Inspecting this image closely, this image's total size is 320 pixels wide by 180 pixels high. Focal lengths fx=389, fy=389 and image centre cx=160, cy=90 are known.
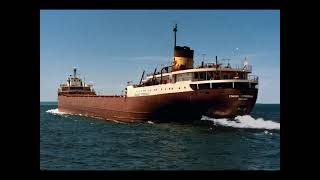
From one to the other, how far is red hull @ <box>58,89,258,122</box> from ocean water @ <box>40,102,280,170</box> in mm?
535

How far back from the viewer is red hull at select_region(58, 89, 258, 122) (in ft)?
71.4

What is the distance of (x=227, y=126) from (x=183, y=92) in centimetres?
332

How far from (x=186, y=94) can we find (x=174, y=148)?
714 cm

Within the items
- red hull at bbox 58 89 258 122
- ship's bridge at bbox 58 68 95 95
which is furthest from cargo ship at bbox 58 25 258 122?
ship's bridge at bbox 58 68 95 95

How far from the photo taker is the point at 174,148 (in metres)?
16.0

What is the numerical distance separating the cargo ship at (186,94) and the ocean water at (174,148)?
2.32 feet

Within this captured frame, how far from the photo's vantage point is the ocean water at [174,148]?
12798mm
